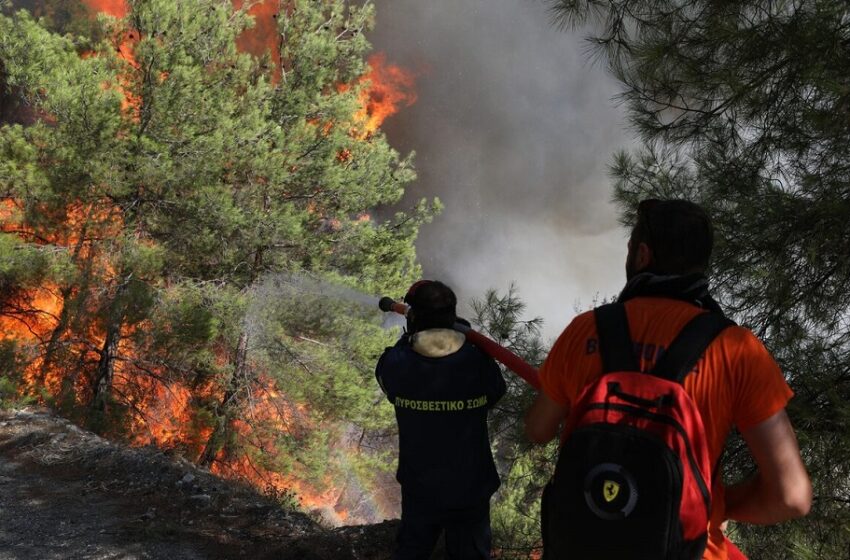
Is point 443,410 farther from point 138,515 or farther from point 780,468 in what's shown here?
point 138,515

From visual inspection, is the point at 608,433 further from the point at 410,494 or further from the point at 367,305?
the point at 367,305

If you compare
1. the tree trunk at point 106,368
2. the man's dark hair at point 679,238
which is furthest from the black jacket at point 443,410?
the tree trunk at point 106,368

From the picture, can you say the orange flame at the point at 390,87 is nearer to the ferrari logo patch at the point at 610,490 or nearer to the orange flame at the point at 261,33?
the orange flame at the point at 261,33

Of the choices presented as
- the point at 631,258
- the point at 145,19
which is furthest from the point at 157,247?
the point at 631,258

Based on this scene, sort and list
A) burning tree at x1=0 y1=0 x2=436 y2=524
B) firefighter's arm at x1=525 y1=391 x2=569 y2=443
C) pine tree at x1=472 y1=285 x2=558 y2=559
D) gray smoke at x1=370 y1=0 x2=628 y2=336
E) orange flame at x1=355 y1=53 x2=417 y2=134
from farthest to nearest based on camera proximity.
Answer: gray smoke at x1=370 y1=0 x2=628 y2=336
orange flame at x1=355 y1=53 x2=417 y2=134
burning tree at x1=0 y1=0 x2=436 y2=524
pine tree at x1=472 y1=285 x2=558 y2=559
firefighter's arm at x1=525 y1=391 x2=569 y2=443

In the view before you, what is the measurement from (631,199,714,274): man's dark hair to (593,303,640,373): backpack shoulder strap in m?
0.14

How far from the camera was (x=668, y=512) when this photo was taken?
1155 mm

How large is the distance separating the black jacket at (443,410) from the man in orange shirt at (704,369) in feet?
2.35

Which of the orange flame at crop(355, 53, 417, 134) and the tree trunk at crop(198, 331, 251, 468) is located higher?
the orange flame at crop(355, 53, 417, 134)

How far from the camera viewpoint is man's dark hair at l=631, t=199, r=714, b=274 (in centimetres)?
132

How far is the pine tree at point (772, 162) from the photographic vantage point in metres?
2.23

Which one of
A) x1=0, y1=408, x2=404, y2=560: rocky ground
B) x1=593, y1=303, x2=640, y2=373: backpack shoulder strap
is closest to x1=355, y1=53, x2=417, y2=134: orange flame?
x1=0, y1=408, x2=404, y2=560: rocky ground

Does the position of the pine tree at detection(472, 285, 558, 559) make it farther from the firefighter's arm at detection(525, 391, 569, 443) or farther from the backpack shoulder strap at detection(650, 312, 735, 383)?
the backpack shoulder strap at detection(650, 312, 735, 383)

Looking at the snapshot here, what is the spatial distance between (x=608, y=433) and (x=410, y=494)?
121 centimetres
